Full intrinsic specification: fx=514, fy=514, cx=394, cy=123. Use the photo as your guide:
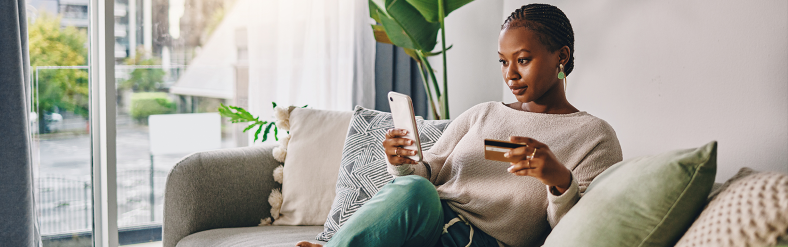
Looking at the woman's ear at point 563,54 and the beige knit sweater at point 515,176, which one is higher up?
the woman's ear at point 563,54

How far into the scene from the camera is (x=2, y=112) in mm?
1764

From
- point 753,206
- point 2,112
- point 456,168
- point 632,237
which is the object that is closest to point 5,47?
point 2,112

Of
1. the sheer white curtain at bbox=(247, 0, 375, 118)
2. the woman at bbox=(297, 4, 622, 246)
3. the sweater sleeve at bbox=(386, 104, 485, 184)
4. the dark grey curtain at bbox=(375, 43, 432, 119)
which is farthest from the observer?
the dark grey curtain at bbox=(375, 43, 432, 119)

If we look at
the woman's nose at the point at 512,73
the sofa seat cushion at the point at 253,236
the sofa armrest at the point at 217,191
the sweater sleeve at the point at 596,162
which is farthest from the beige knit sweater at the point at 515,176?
the sofa armrest at the point at 217,191

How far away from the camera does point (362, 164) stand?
1.50 meters

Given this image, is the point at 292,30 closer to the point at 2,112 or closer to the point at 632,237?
the point at 2,112

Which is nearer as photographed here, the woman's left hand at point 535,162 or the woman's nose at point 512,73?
the woman's left hand at point 535,162

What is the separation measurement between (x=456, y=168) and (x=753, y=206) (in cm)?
69

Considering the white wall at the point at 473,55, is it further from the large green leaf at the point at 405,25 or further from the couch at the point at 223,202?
the couch at the point at 223,202

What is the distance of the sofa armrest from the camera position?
1.53m

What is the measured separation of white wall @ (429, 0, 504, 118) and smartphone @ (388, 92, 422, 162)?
2.87ft

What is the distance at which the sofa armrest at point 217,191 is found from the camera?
1531 mm

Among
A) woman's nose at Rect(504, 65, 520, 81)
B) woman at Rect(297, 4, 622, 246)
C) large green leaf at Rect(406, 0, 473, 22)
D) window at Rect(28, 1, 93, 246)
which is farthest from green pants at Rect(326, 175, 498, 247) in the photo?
window at Rect(28, 1, 93, 246)

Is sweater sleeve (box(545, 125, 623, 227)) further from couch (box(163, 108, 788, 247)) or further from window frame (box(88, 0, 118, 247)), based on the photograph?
window frame (box(88, 0, 118, 247))
